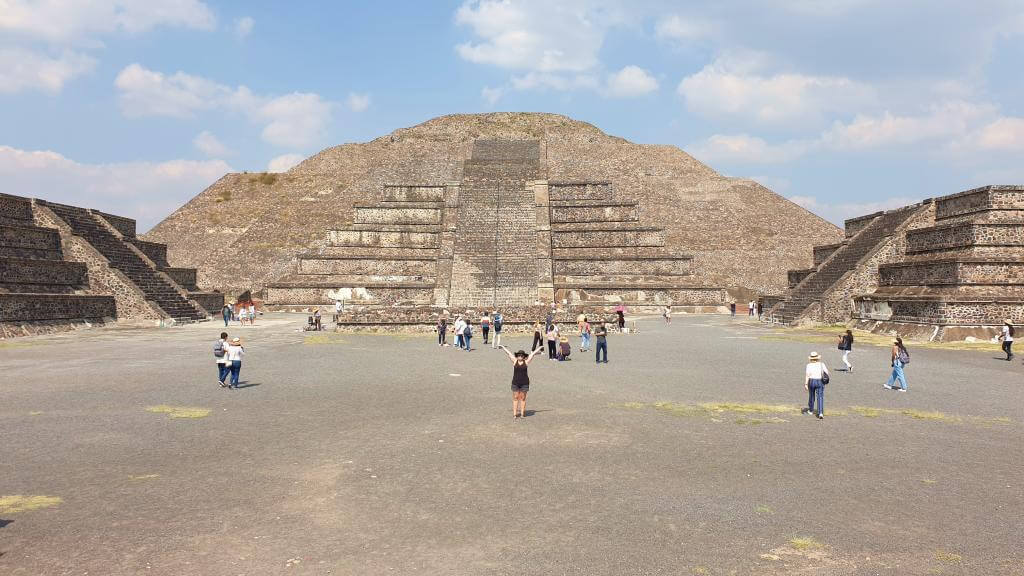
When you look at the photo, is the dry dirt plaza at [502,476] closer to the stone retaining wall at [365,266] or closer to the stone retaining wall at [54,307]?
the stone retaining wall at [54,307]

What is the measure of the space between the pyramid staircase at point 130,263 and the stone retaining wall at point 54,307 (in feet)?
5.97

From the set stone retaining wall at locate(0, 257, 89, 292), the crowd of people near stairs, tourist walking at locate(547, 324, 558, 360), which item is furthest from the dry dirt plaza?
stone retaining wall at locate(0, 257, 89, 292)

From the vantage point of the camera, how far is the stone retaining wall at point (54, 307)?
2373cm

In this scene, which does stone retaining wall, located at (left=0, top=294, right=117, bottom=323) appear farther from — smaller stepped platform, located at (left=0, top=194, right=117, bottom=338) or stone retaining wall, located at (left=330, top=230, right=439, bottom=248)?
stone retaining wall, located at (left=330, top=230, right=439, bottom=248)

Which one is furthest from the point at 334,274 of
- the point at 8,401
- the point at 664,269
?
the point at 8,401

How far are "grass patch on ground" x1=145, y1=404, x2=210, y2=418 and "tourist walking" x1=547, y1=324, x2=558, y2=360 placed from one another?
398 inches

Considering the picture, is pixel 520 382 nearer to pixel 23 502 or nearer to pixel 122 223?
pixel 23 502

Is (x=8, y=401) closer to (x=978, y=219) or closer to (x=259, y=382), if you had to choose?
(x=259, y=382)

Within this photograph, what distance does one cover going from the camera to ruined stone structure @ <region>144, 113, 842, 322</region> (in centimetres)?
3781

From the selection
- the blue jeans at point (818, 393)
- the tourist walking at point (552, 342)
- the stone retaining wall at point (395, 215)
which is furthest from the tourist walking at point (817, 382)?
the stone retaining wall at point (395, 215)

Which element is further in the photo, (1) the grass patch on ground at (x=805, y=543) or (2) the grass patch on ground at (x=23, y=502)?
(2) the grass patch on ground at (x=23, y=502)

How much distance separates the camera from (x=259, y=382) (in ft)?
45.2

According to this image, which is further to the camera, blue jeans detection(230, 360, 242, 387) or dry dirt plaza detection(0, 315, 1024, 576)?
blue jeans detection(230, 360, 242, 387)

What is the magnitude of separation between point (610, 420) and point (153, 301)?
26185 mm
